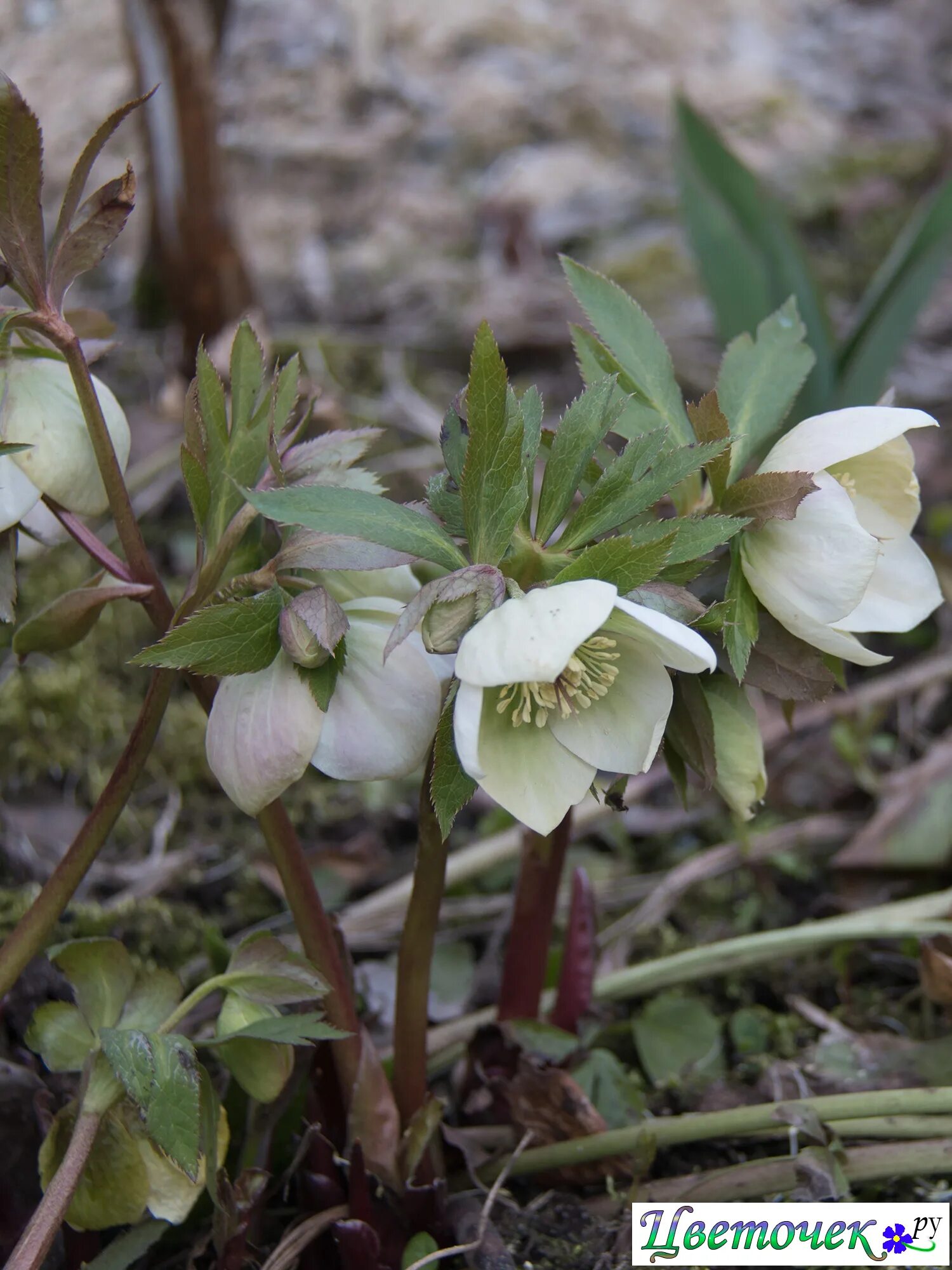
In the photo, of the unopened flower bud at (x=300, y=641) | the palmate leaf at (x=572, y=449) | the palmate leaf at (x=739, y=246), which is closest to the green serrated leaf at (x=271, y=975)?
the unopened flower bud at (x=300, y=641)

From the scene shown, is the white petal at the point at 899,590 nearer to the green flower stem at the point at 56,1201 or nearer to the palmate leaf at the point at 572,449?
the palmate leaf at the point at 572,449

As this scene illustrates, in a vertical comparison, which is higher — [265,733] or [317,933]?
[265,733]

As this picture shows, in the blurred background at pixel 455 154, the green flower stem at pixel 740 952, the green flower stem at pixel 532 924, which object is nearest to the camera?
the green flower stem at pixel 532 924

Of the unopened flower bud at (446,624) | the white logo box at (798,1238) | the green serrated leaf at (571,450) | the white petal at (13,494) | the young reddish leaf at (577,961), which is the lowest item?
the white logo box at (798,1238)

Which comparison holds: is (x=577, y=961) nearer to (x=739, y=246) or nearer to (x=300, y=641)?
(x=300, y=641)

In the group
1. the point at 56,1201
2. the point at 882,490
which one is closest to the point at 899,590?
the point at 882,490

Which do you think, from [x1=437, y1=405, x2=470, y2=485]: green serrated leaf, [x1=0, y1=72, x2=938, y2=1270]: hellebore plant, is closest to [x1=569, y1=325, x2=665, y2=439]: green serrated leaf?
[x1=0, y1=72, x2=938, y2=1270]: hellebore plant

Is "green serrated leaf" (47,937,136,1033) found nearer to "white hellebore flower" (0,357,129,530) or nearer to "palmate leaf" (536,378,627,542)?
"white hellebore flower" (0,357,129,530)
